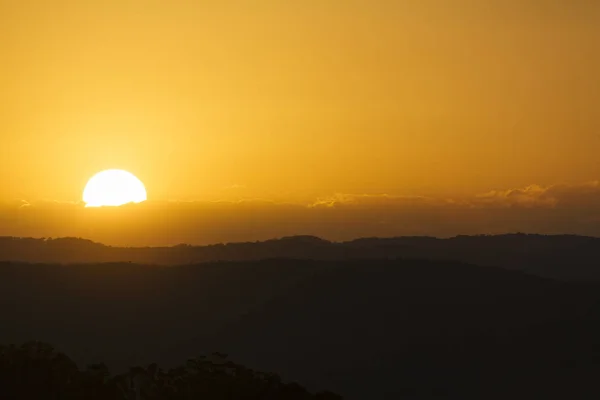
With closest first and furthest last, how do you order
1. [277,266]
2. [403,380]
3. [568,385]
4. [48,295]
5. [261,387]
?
1. [261,387]
2. [568,385]
3. [403,380]
4. [48,295]
5. [277,266]

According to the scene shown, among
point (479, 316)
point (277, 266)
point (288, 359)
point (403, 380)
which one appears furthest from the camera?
point (277, 266)

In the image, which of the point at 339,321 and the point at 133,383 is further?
the point at 339,321

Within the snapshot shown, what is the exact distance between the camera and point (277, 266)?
186 meters

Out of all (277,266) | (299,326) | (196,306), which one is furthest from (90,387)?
(277,266)

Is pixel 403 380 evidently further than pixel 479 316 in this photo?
No

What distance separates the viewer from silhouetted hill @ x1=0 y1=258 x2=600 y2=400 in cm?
12812

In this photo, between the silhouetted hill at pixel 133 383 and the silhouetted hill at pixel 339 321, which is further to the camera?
the silhouetted hill at pixel 339 321

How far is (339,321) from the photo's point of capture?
155 meters

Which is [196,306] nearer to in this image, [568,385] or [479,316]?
[479,316]

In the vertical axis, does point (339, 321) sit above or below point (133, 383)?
below

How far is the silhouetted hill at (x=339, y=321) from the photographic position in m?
128

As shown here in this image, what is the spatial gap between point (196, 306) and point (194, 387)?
12421cm

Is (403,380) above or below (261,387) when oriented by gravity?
below

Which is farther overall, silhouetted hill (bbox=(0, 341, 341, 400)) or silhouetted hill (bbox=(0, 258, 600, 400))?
silhouetted hill (bbox=(0, 258, 600, 400))
